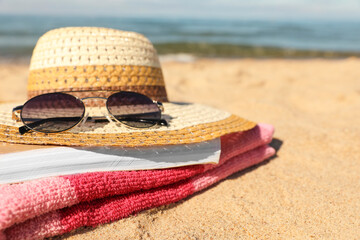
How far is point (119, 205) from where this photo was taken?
133 cm

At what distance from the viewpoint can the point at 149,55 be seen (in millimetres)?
1871

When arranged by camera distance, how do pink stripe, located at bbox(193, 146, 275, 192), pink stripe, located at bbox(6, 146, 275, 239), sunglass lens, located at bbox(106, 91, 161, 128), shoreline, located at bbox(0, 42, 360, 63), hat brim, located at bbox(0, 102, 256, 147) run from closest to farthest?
1. pink stripe, located at bbox(6, 146, 275, 239)
2. hat brim, located at bbox(0, 102, 256, 147)
3. sunglass lens, located at bbox(106, 91, 161, 128)
4. pink stripe, located at bbox(193, 146, 275, 192)
5. shoreline, located at bbox(0, 42, 360, 63)

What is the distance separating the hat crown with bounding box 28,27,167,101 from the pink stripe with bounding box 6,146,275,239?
0.61 m

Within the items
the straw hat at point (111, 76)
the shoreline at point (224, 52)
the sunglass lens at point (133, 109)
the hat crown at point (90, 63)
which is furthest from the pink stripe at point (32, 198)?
the shoreline at point (224, 52)

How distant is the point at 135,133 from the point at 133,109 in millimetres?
163

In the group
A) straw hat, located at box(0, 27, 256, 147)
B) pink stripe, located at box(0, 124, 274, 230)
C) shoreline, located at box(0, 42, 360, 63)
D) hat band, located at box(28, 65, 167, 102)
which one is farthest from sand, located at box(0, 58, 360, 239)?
shoreline, located at box(0, 42, 360, 63)

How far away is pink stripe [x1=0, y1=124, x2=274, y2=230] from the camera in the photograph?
3.35ft

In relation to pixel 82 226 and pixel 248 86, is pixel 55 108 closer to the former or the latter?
pixel 82 226

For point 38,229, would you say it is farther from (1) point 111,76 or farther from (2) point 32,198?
(1) point 111,76

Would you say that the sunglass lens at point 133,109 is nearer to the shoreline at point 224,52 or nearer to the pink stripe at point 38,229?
the pink stripe at point 38,229

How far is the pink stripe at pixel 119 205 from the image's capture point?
3.71 feet

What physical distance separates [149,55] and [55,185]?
3.39 ft

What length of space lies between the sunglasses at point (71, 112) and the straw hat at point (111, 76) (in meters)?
0.04

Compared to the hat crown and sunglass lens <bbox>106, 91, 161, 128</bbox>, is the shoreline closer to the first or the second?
the hat crown
